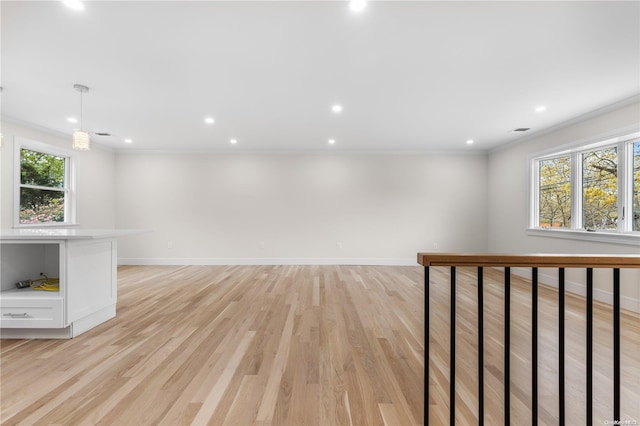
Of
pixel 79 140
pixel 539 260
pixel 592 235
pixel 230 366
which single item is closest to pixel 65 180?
pixel 79 140

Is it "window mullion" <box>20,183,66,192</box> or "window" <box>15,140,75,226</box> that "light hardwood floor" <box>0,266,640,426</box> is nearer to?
"window" <box>15,140,75,226</box>

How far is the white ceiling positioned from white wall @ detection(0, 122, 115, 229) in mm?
285

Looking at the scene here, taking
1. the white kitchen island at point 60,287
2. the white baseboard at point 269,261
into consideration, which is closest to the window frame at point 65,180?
the white baseboard at point 269,261

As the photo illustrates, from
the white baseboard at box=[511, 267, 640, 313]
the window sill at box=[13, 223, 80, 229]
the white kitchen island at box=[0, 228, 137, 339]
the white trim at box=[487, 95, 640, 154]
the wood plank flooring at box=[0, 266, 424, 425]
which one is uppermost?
the white trim at box=[487, 95, 640, 154]

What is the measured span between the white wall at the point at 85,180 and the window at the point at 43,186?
99 mm

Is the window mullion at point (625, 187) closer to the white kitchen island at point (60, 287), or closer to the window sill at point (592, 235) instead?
the window sill at point (592, 235)

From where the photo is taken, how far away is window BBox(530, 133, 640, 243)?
10.6 ft

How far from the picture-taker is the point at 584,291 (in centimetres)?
371

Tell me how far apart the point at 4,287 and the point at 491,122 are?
19.9 ft

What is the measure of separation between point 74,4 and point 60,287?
2184 millimetres

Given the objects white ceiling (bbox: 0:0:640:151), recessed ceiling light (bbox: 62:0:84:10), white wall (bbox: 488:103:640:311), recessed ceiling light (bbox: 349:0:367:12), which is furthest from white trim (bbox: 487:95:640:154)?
recessed ceiling light (bbox: 62:0:84:10)

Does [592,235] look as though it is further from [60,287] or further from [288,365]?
[60,287]

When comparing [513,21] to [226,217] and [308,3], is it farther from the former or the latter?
[226,217]

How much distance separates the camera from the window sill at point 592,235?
3107mm
